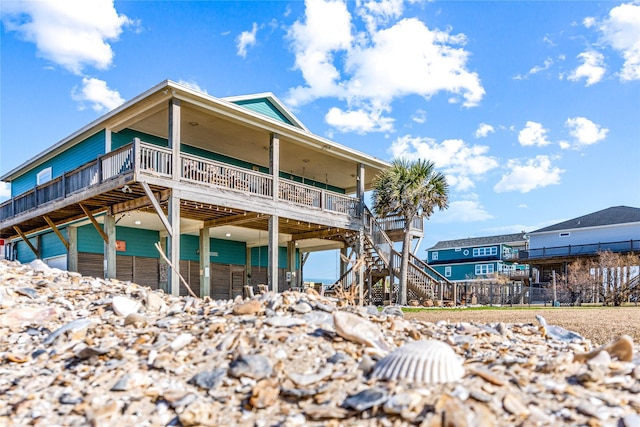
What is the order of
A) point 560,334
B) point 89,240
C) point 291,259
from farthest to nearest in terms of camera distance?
point 291,259 → point 89,240 → point 560,334

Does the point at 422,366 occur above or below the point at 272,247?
below

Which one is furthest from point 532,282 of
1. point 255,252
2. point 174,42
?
point 174,42

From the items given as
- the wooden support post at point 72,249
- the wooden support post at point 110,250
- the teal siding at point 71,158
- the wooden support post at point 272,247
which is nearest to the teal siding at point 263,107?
the wooden support post at point 272,247

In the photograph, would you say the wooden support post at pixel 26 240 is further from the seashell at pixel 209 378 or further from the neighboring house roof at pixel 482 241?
the neighboring house roof at pixel 482 241

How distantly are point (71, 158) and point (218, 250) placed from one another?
620 centimetres

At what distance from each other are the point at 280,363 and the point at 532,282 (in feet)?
130

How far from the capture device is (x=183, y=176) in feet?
44.5

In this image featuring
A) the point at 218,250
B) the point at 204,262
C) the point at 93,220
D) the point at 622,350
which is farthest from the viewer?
the point at 218,250

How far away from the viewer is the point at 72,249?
16.6 metres

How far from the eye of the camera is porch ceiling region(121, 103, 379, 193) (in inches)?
592

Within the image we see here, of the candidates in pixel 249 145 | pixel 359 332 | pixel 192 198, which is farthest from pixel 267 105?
pixel 359 332

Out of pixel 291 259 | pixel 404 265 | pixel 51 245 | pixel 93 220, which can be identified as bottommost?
pixel 404 265

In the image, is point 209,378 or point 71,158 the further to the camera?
point 71,158

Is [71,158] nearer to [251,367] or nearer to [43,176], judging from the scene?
[43,176]
